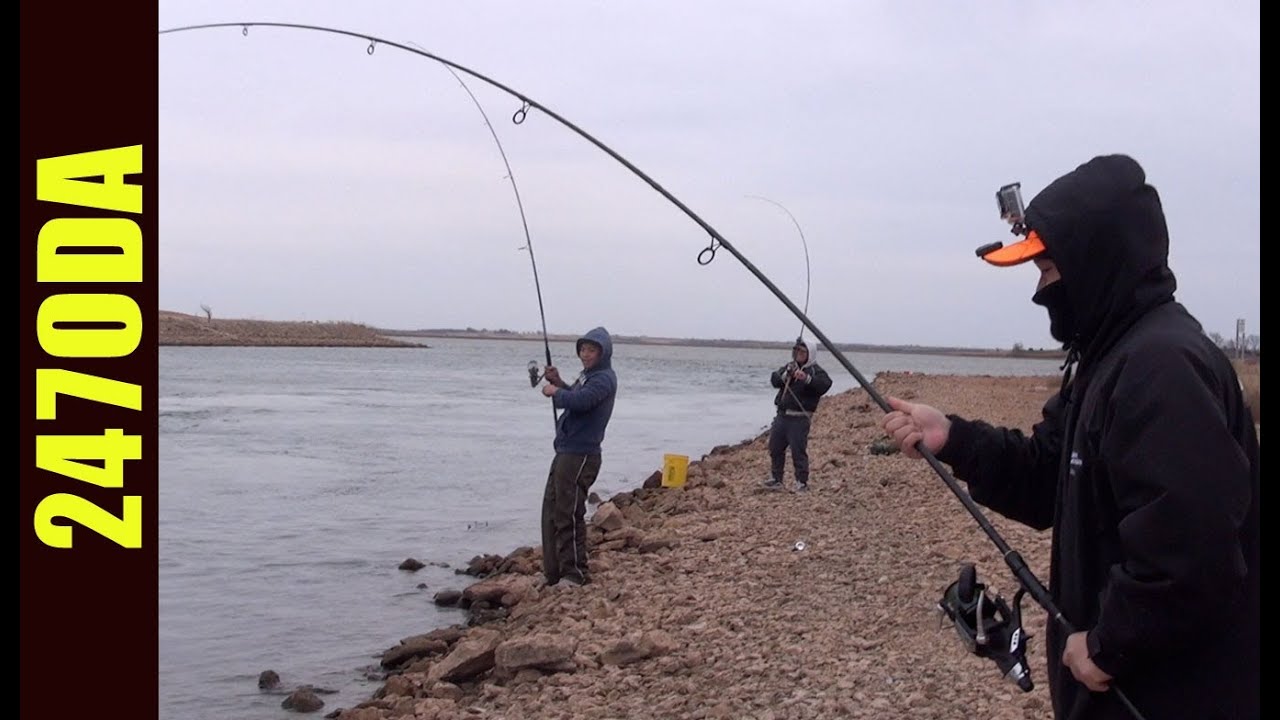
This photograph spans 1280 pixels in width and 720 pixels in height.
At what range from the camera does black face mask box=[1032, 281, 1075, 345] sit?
254 centimetres

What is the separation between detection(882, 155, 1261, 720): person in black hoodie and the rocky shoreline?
2718mm

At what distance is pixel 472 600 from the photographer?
9.11 metres

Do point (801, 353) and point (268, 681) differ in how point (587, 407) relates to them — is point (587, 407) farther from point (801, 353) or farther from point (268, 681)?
point (801, 353)

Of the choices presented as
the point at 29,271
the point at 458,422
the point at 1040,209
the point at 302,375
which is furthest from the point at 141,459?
the point at 302,375

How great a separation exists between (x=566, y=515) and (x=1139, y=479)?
613cm

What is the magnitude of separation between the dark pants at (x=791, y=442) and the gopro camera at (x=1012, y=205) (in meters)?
8.87

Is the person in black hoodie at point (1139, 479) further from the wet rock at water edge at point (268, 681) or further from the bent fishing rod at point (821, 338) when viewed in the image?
the wet rock at water edge at point (268, 681)

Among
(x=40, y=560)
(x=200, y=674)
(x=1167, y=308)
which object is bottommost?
(x=200, y=674)

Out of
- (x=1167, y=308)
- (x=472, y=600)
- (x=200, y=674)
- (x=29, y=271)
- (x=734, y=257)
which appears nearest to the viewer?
(x=1167, y=308)

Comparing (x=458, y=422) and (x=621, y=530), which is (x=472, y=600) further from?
(x=458, y=422)

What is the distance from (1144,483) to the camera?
217cm

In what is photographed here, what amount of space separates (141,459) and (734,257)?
17.6 ft

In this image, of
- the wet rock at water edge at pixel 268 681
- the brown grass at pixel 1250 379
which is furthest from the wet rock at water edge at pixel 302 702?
the brown grass at pixel 1250 379

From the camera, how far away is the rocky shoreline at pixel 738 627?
17.7ft
